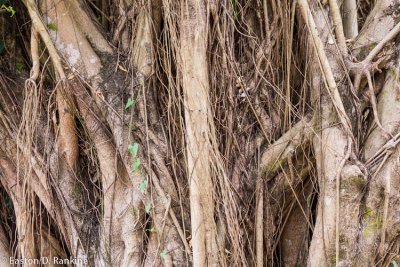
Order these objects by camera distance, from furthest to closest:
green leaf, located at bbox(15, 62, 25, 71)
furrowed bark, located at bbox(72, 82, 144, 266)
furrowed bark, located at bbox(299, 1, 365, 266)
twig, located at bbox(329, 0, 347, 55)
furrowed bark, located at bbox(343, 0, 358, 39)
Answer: green leaf, located at bbox(15, 62, 25, 71)
furrowed bark, located at bbox(343, 0, 358, 39)
furrowed bark, located at bbox(72, 82, 144, 266)
twig, located at bbox(329, 0, 347, 55)
furrowed bark, located at bbox(299, 1, 365, 266)

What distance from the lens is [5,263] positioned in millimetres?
2402

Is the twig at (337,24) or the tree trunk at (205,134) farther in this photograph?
the twig at (337,24)

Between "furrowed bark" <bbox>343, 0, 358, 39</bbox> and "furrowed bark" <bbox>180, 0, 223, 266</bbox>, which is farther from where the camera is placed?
"furrowed bark" <bbox>343, 0, 358, 39</bbox>

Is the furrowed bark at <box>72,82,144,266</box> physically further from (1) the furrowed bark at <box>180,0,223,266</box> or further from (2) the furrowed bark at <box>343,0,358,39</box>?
(2) the furrowed bark at <box>343,0,358,39</box>

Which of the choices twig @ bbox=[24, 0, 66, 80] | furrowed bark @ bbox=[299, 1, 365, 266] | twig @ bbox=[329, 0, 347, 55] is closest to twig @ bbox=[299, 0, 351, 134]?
furrowed bark @ bbox=[299, 1, 365, 266]

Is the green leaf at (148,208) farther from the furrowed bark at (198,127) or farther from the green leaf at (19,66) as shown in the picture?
the green leaf at (19,66)

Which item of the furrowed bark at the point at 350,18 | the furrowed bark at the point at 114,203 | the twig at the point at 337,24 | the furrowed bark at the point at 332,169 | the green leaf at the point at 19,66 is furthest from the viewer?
the green leaf at the point at 19,66

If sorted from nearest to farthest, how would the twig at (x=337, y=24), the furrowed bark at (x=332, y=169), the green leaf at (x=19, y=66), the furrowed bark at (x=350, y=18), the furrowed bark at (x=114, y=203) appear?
the furrowed bark at (x=332, y=169) < the twig at (x=337, y=24) < the furrowed bark at (x=114, y=203) < the furrowed bark at (x=350, y=18) < the green leaf at (x=19, y=66)

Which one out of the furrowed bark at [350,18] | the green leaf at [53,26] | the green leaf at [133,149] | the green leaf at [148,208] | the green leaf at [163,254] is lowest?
the green leaf at [163,254]

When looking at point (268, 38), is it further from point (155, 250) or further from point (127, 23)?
point (155, 250)

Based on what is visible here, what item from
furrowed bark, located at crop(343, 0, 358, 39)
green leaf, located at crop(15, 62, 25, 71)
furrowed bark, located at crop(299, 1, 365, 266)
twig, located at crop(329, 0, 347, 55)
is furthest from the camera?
green leaf, located at crop(15, 62, 25, 71)

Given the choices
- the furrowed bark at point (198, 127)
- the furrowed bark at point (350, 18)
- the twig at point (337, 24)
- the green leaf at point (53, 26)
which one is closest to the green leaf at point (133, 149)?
the furrowed bark at point (198, 127)

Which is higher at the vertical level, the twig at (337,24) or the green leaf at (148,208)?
the twig at (337,24)

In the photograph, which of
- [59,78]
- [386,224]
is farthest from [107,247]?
[386,224]
